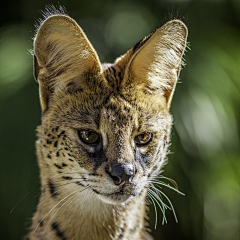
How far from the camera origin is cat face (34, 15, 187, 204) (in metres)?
1.26

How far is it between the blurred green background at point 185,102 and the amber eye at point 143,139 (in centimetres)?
115

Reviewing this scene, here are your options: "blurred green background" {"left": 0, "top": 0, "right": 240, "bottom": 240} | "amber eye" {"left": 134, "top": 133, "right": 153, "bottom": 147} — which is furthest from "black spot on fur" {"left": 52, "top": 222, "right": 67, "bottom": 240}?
"blurred green background" {"left": 0, "top": 0, "right": 240, "bottom": 240}

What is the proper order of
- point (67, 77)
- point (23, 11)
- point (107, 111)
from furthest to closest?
1. point (23, 11)
2. point (67, 77)
3. point (107, 111)

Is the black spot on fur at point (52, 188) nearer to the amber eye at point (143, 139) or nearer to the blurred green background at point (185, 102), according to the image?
the amber eye at point (143, 139)

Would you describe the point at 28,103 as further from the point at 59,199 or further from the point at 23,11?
the point at 59,199

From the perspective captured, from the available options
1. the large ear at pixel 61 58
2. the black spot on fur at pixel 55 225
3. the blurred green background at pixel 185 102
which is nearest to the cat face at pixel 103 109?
the large ear at pixel 61 58

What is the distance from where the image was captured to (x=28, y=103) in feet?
8.28

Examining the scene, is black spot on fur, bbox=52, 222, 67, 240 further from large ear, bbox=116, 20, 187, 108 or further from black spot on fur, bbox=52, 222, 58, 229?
large ear, bbox=116, 20, 187, 108

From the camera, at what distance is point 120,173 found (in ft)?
3.90

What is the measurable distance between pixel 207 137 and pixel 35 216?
153cm

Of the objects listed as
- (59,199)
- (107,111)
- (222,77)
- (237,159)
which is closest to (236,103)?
(222,77)

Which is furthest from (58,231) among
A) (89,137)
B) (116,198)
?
(89,137)

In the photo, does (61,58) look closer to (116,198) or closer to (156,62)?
(156,62)

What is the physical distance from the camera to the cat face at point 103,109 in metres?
1.26
